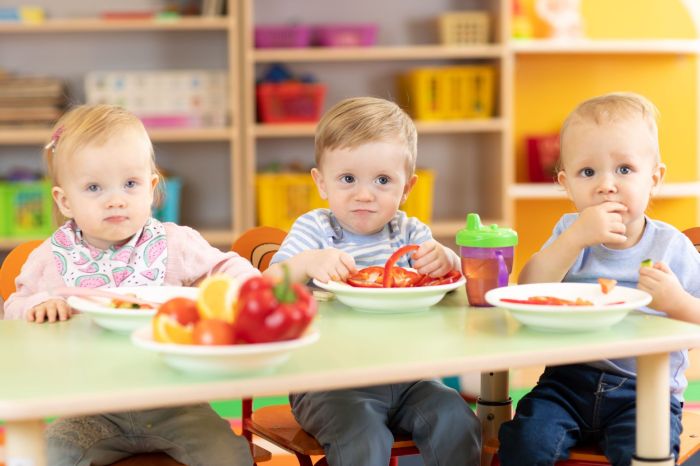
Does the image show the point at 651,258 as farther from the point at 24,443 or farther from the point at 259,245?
the point at 24,443

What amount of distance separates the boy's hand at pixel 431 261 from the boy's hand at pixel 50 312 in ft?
1.78

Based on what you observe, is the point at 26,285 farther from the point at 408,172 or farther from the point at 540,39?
the point at 540,39

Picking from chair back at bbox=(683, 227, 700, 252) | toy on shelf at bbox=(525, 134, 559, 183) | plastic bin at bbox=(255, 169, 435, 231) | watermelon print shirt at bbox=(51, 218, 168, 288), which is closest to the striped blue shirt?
watermelon print shirt at bbox=(51, 218, 168, 288)

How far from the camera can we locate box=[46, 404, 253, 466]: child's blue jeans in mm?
1535

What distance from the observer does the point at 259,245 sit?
2.05 meters

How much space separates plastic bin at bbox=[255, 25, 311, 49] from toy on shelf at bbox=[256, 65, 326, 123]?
0.29 ft

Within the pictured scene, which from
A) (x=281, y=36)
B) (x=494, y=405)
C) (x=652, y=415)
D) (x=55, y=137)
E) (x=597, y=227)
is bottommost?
(x=494, y=405)

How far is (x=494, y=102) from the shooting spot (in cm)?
401

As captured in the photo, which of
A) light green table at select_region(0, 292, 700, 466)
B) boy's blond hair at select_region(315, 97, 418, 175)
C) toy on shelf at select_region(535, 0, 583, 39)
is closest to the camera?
light green table at select_region(0, 292, 700, 466)

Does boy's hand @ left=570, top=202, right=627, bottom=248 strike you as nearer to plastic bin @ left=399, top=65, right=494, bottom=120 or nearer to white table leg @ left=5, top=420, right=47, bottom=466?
white table leg @ left=5, top=420, right=47, bottom=466

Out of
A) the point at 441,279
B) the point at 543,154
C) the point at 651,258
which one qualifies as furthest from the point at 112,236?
the point at 543,154

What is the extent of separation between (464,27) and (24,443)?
309cm

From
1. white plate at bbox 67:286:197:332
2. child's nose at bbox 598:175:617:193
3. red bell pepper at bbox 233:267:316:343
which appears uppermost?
child's nose at bbox 598:175:617:193

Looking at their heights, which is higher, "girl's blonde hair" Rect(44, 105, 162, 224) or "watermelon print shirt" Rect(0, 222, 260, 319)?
"girl's blonde hair" Rect(44, 105, 162, 224)
